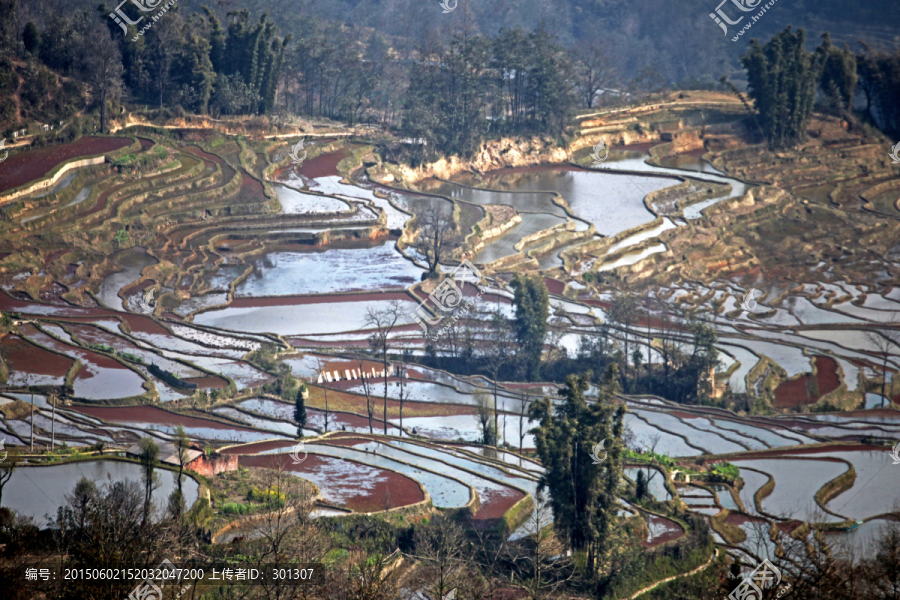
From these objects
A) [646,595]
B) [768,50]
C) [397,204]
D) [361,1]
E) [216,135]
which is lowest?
[646,595]

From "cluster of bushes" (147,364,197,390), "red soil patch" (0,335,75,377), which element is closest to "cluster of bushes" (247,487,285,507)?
"cluster of bushes" (147,364,197,390)

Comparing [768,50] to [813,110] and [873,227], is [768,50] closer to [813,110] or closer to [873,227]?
[813,110]

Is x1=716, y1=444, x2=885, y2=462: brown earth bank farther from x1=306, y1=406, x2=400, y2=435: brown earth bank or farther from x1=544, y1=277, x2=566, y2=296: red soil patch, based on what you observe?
x1=544, y1=277, x2=566, y2=296: red soil patch

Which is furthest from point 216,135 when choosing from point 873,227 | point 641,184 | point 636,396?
point 873,227

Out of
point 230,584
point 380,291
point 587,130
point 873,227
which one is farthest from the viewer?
point 587,130
